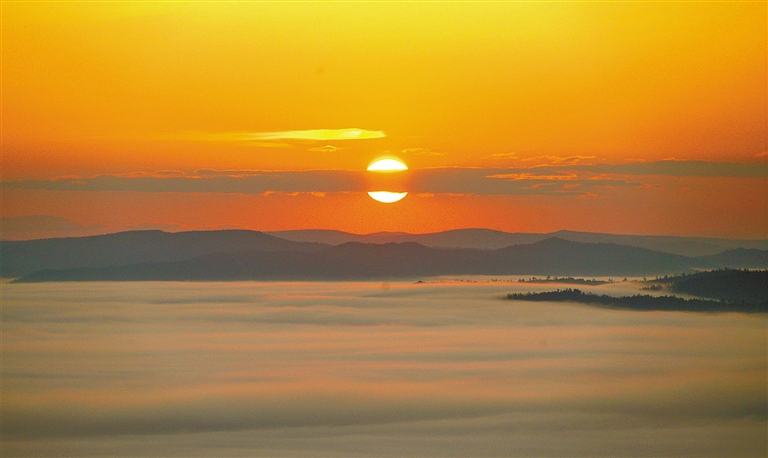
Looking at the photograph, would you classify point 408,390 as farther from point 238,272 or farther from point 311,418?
point 238,272

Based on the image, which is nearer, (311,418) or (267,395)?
(311,418)

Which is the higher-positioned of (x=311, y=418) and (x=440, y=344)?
(x=440, y=344)

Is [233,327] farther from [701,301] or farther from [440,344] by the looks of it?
[701,301]

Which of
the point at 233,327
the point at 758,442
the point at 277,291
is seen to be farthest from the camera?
→ the point at 277,291

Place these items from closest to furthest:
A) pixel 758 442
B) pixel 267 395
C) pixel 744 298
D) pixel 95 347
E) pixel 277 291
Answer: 1. pixel 758 442
2. pixel 267 395
3. pixel 95 347
4. pixel 744 298
5. pixel 277 291

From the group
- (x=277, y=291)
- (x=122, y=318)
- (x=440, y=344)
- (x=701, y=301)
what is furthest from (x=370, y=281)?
(x=701, y=301)

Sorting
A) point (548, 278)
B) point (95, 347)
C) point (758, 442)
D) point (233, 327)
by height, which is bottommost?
point (758, 442)

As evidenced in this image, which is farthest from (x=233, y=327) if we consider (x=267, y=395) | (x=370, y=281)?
(x=267, y=395)

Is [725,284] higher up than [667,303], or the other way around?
[725,284]

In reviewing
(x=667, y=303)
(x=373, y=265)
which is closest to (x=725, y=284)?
(x=667, y=303)

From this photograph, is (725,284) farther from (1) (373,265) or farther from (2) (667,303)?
(1) (373,265)
